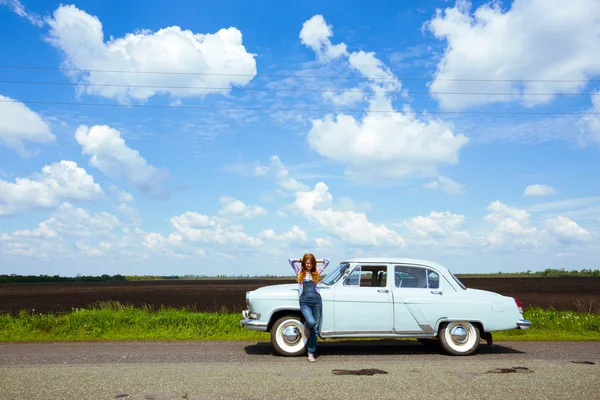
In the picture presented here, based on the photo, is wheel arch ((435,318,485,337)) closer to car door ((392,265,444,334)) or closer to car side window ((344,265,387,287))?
car door ((392,265,444,334))

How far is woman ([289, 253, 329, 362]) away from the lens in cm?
1130

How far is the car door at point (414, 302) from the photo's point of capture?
39.4ft

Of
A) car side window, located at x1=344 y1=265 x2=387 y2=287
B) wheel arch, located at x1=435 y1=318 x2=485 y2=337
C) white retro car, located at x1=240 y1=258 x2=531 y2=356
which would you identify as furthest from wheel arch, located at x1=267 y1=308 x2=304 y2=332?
wheel arch, located at x1=435 y1=318 x2=485 y2=337

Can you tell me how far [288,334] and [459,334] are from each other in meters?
3.55

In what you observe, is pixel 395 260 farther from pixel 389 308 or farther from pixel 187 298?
pixel 187 298

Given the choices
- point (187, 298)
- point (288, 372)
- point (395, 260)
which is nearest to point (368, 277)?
point (395, 260)

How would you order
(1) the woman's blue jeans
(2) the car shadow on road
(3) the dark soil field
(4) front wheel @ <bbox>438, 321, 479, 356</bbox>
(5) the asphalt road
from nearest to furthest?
(5) the asphalt road, (1) the woman's blue jeans, (4) front wheel @ <bbox>438, 321, 479, 356</bbox>, (2) the car shadow on road, (3) the dark soil field

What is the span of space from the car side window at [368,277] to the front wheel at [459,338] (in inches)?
63.1

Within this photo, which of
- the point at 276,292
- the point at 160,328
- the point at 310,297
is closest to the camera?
the point at 310,297

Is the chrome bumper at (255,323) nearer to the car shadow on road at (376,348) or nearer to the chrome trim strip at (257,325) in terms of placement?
the chrome trim strip at (257,325)

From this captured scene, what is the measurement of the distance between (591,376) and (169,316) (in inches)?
466

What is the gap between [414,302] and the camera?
476 inches

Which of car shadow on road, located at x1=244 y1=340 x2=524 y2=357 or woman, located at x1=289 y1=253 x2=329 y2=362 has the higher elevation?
woman, located at x1=289 y1=253 x2=329 y2=362

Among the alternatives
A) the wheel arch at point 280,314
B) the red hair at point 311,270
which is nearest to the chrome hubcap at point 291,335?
the wheel arch at point 280,314
